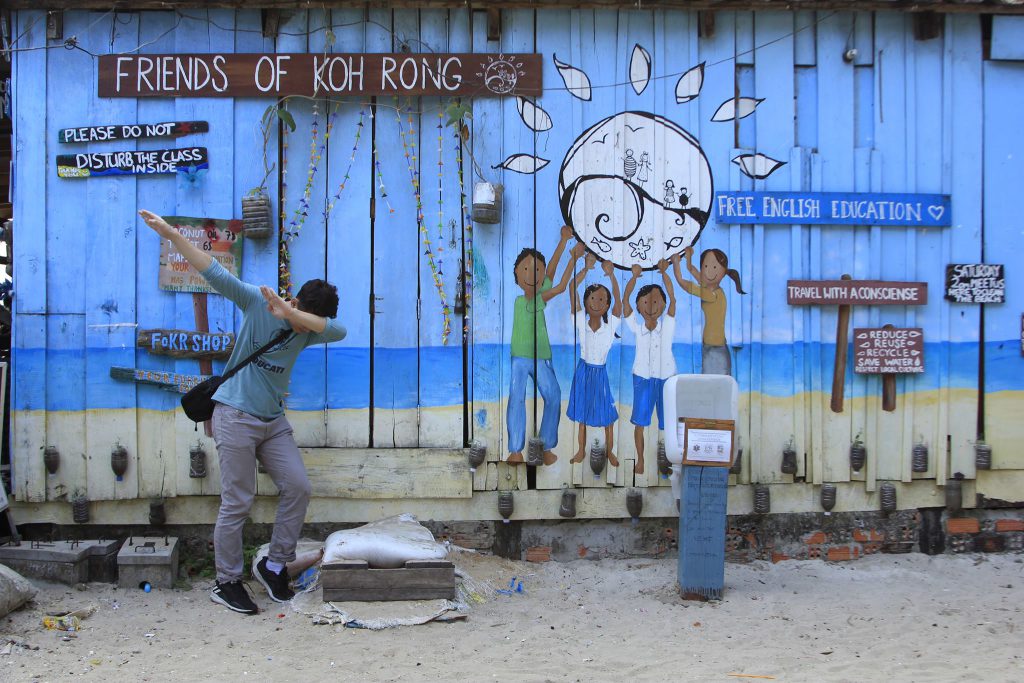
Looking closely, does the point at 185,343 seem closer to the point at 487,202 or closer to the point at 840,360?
the point at 487,202

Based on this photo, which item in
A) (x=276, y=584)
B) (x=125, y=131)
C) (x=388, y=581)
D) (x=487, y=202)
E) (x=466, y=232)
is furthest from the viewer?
(x=466, y=232)

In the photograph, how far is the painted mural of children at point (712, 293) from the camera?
568cm

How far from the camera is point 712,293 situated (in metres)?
5.69

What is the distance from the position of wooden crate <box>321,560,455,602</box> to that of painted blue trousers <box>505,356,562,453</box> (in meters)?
1.10

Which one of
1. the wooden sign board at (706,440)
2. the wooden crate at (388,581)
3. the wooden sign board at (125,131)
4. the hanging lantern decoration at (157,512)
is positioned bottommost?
the wooden crate at (388,581)

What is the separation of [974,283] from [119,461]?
5.80 m

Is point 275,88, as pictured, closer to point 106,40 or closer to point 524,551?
point 106,40

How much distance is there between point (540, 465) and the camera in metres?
5.65

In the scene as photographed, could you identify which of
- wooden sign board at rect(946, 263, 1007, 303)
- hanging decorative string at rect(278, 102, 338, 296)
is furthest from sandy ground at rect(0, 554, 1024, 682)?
hanging decorative string at rect(278, 102, 338, 296)

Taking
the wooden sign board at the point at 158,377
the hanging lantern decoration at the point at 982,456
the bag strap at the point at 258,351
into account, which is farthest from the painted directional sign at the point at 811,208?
the wooden sign board at the point at 158,377

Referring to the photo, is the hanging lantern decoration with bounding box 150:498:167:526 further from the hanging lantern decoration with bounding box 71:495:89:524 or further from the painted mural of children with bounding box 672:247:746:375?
the painted mural of children with bounding box 672:247:746:375

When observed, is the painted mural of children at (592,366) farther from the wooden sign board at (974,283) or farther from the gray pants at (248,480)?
the wooden sign board at (974,283)

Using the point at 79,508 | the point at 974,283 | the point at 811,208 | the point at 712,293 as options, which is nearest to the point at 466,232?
the point at 712,293

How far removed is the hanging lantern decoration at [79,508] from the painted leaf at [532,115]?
3.78 metres
